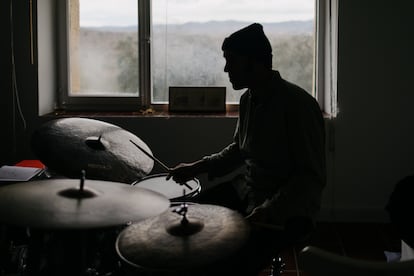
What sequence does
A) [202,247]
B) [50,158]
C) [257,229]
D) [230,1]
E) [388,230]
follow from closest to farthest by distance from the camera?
1. [202,247]
2. [257,229]
3. [50,158]
4. [388,230]
5. [230,1]

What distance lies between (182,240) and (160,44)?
2254 millimetres

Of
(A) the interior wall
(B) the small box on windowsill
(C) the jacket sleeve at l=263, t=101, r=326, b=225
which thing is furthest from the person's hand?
(B) the small box on windowsill

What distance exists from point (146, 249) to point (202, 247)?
0.14 metres

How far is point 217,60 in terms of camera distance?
3555mm

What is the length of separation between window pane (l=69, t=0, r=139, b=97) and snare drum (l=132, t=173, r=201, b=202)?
4.71 feet

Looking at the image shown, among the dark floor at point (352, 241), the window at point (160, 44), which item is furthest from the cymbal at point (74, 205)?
the window at point (160, 44)

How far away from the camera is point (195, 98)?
3502mm

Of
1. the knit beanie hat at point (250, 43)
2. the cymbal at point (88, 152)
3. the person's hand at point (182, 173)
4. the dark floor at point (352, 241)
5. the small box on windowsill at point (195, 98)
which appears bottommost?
the dark floor at point (352, 241)

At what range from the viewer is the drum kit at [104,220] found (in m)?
1.40

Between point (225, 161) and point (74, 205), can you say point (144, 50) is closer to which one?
point (225, 161)

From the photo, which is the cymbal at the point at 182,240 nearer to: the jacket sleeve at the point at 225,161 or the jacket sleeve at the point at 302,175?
the jacket sleeve at the point at 302,175

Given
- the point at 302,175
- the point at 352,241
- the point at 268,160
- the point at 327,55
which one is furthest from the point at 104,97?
the point at 302,175

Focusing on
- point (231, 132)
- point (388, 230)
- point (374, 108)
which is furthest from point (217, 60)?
point (388, 230)

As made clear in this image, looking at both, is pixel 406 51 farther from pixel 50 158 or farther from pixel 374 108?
pixel 50 158
